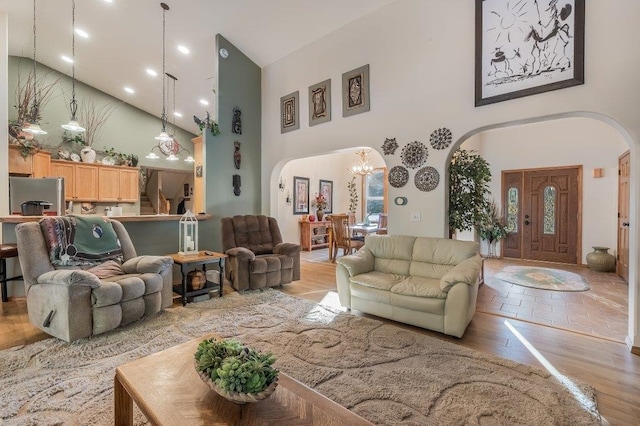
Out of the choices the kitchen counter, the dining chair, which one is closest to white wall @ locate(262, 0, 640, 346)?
the dining chair

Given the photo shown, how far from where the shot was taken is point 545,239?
6.44 meters

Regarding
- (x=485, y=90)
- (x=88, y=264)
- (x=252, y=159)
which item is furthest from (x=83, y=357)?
(x=485, y=90)

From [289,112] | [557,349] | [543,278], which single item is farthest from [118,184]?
[543,278]

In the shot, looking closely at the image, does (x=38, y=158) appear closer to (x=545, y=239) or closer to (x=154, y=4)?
(x=154, y=4)

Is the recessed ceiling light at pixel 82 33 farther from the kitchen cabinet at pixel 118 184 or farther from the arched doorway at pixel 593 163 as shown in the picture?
the arched doorway at pixel 593 163

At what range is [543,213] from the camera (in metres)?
6.49

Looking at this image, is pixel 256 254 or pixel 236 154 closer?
pixel 256 254

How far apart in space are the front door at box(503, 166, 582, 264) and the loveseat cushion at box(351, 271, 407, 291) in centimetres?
484

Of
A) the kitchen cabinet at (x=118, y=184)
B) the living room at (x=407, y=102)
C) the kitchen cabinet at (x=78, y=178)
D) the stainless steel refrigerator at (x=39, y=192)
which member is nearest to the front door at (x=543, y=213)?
the living room at (x=407, y=102)

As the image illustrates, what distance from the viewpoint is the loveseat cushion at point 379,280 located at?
311 centimetres

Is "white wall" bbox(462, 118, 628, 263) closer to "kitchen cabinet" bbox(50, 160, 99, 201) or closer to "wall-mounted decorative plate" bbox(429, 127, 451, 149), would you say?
"wall-mounted decorative plate" bbox(429, 127, 451, 149)

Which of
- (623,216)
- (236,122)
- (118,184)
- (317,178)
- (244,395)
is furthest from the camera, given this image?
(317,178)

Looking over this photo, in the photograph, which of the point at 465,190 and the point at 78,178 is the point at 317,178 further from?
the point at 78,178

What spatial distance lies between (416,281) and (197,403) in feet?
7.96
